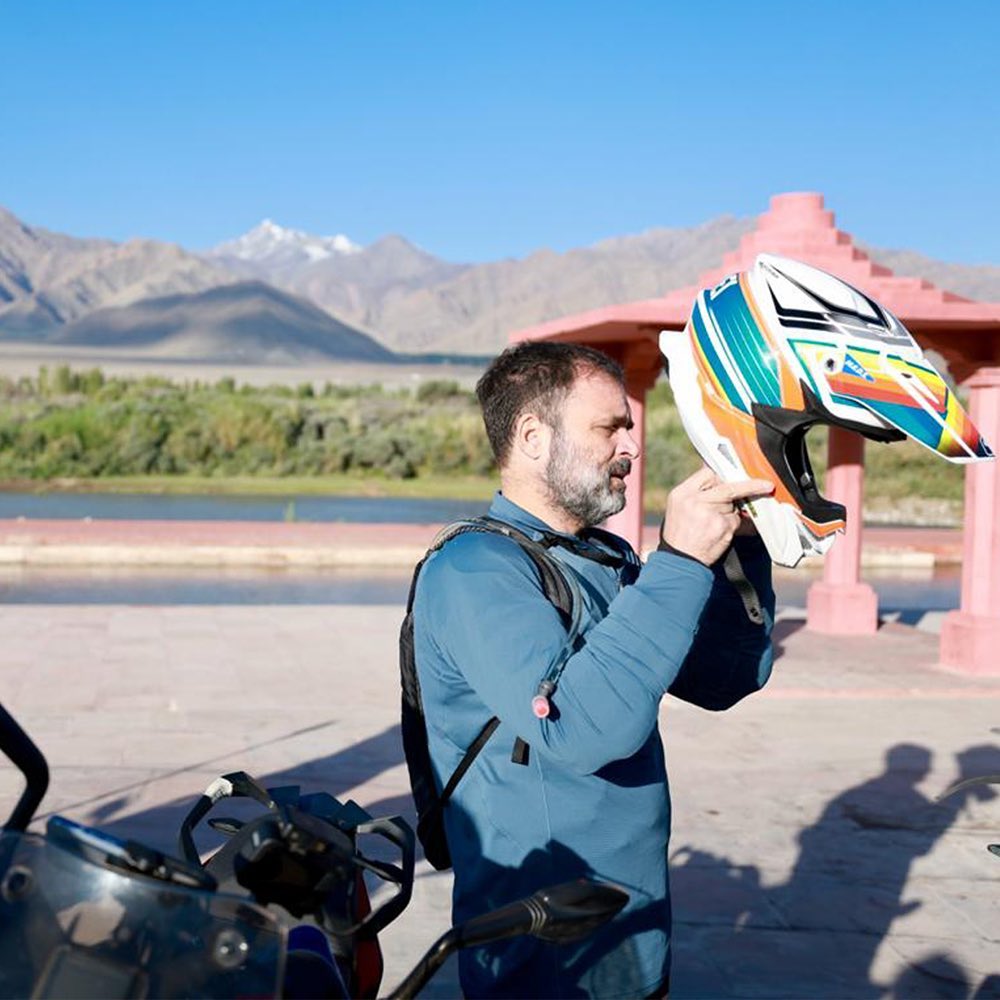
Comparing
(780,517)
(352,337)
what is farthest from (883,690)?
(352,337)

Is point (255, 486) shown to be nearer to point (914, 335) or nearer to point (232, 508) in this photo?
point (232, 508)

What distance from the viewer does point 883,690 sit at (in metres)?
10.4

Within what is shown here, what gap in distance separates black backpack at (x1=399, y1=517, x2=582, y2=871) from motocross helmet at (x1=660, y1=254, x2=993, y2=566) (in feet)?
1.08

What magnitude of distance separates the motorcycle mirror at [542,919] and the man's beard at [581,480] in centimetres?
78

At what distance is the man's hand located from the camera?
91.7 inches

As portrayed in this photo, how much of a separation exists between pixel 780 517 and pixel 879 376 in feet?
0.91

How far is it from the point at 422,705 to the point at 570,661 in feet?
1.44

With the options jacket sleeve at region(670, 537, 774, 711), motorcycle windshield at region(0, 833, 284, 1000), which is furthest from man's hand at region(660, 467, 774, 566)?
motorcycle windshield at region(0, 833, 284, 1000)

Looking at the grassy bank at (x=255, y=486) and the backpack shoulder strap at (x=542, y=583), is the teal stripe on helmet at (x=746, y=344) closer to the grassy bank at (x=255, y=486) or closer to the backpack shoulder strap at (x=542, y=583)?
the backpack shoulder strap at (x=542, y=583)

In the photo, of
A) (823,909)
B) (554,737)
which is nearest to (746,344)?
(554,737)

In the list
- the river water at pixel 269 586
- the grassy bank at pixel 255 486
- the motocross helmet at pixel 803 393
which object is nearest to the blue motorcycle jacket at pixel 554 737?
the motocross helmet at pixel 803 393

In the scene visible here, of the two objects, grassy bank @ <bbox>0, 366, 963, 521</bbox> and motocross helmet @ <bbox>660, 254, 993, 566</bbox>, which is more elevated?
motocross helmet @ <bbox>660, 254, 993, 566</bbox>

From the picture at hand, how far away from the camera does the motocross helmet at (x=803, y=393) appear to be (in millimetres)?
2393

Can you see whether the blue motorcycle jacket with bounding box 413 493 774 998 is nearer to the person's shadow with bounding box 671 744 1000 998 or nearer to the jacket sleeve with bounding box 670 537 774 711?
the jacket sleeve with bounding box 670 537 774 711
